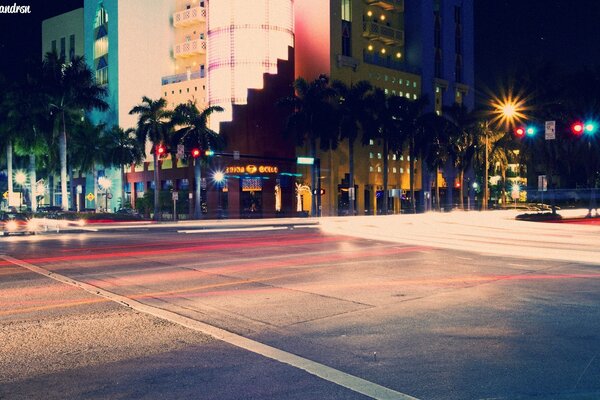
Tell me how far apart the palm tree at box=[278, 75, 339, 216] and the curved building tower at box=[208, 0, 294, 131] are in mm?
10033

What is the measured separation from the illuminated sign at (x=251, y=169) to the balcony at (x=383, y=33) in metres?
26.1

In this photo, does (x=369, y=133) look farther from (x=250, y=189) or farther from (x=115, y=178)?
(x=115, y=178)

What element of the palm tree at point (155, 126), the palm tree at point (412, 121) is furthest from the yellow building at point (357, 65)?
the palm tree at point (155, 126)

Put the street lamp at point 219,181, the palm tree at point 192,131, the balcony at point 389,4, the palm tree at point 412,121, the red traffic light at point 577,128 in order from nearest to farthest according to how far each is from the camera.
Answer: the red traffic light at point 577,128, the palm tree at point 192,131, the street lamp at point 219,181, the palm tree at point 412,121, the balcony at point 389,4

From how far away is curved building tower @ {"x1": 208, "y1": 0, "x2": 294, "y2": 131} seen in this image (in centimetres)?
7619

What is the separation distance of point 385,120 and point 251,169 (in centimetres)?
1645

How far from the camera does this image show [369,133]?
68.9m

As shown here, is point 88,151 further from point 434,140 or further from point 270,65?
point 434,140

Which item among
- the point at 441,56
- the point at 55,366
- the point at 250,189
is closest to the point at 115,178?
the point at 250,189

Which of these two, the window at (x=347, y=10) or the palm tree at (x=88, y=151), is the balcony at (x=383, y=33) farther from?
the palm tree at (x=88, y=151)

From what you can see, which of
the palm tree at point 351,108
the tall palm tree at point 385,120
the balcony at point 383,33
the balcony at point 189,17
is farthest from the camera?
the balcony at point 189,17

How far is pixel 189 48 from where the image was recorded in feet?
291

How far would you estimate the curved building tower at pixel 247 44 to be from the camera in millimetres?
76188

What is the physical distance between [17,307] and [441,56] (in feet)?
295
